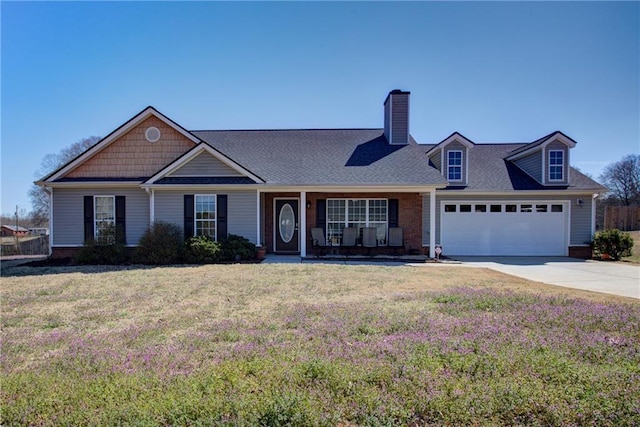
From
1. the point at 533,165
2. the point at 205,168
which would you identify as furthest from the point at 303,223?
the point at 533,165

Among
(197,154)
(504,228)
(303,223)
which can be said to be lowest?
(504,228)

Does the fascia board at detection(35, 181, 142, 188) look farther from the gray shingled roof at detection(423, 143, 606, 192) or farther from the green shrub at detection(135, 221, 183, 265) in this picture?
the gray shingled roof at detection(423, 143, 606, 192)

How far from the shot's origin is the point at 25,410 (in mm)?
3070

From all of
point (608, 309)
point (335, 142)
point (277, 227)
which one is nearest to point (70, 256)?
point (277, 227)

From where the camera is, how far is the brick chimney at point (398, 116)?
16.9 m

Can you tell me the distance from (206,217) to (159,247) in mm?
2092

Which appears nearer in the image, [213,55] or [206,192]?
[213,55]

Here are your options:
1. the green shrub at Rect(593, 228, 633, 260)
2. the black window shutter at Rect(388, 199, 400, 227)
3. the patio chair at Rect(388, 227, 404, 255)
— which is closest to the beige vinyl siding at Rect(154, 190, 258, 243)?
the patio chair at Rect(388, 227, 404, 255)

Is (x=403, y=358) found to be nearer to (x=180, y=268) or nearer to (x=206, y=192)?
(x=180, y=268)

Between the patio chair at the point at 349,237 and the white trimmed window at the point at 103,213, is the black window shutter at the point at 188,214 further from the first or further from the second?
the patio chair at the point at 349,237

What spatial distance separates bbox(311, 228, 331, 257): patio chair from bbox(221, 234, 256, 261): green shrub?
2540 millimetres

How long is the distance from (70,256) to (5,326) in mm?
10270

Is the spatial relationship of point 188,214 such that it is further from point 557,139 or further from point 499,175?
point 557,139

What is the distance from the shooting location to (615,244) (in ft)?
49.3
